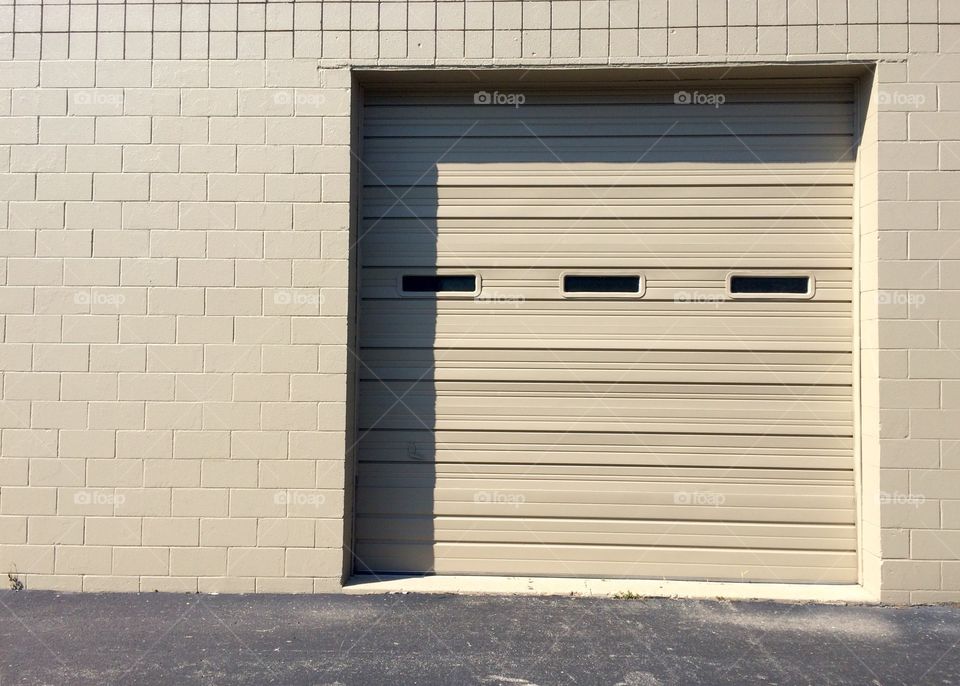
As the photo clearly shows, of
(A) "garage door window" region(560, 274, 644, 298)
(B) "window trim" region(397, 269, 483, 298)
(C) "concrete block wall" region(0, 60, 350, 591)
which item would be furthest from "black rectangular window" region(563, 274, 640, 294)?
(C) "concrete block wall" region(0, 60, 350, 591)

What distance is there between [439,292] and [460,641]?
240 cm

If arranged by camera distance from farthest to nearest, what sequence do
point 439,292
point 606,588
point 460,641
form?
point 439,292, point 606,588, point 460,641

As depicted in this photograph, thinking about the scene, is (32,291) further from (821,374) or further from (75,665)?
(821,374)

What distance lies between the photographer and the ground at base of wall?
12.1 feet

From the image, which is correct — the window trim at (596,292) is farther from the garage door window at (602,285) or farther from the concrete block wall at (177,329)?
the concrete block wall at (177,329)

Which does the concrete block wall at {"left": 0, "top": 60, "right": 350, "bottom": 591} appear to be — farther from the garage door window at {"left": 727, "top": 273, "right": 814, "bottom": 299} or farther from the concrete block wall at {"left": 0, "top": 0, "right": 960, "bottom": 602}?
the garage door window at {"left": 727, "top": 273, "right": 814, "bottom": 299}

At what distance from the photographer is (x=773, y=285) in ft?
16.8

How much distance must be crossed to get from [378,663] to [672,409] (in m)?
2.66

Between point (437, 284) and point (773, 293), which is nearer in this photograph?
point (773, 293)

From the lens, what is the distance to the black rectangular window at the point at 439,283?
522 centimetres

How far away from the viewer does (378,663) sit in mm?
3812

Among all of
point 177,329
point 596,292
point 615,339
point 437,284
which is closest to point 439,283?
point 437,284

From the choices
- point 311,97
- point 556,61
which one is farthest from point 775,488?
point 311,97

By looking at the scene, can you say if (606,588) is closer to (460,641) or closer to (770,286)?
(460,641)
